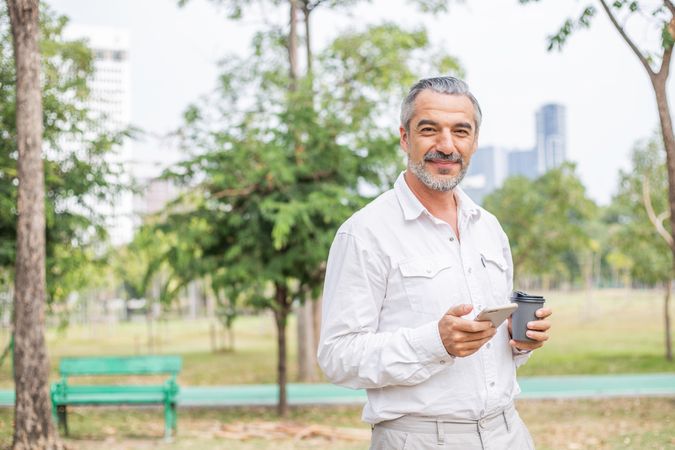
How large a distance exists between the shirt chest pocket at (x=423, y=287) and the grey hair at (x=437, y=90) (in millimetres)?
384

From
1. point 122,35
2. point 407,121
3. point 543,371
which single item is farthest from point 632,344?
point 122,35

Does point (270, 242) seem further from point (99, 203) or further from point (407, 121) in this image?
point (407, 121)

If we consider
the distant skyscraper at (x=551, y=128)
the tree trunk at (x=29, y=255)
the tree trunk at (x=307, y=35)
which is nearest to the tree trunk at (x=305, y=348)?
the tree trunk at (x=307, y=35)

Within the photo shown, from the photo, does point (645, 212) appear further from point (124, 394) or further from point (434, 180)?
point (434, 180)

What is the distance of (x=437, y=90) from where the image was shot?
2.18 m

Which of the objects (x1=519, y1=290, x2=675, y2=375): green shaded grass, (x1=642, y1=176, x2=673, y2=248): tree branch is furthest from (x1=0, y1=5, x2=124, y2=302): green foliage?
(x1=519, y1=290, x2=675, y2=375): green shaded grass

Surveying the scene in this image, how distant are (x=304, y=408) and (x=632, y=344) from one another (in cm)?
A: 1419

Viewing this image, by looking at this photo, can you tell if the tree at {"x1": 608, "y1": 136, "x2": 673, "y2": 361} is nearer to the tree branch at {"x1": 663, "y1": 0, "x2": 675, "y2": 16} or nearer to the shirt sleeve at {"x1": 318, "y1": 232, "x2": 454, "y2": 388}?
the tree branch at {"x1": 663, "y1": 0, "x2": 675, "y2": 16}

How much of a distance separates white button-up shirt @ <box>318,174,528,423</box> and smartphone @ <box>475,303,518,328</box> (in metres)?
0.13

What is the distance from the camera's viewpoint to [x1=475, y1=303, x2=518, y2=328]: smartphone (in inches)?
73.8

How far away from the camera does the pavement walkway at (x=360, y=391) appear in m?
12.8

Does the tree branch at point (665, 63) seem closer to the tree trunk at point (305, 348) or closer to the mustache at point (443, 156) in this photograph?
the mustache at point (443, 156)

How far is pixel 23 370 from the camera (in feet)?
22.7

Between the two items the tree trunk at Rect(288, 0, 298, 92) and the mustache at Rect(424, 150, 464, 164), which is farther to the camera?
the tree trunk at Rect(288, 0, 298, 92)
